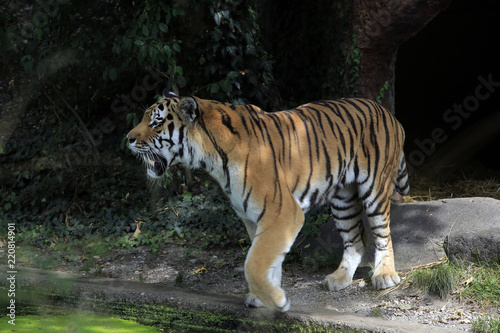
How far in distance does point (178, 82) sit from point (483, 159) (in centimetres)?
468

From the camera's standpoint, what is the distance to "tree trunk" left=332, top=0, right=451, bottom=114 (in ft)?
17.0

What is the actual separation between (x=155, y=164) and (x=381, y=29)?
2992mm

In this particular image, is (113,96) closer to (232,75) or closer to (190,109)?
(232,75)

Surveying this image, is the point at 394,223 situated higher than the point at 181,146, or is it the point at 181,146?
the point at 181,146

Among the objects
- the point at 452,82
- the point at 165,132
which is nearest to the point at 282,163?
the point at 165,132

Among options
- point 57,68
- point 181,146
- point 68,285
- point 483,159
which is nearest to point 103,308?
point 68,285

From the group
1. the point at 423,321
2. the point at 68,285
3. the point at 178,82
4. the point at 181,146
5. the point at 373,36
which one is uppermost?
the point at 373,36

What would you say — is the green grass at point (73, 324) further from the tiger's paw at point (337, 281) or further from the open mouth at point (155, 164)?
the tiger's paw at point (337, 281)

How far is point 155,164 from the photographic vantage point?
359 cm

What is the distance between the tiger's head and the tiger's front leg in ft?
2.36

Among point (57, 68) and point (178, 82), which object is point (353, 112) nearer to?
point (178, 82)

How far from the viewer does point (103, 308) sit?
363 cm

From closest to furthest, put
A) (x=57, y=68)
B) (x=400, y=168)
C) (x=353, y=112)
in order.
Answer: (x=353, y=112)
(x=400, y=168)
(x=57, y=68)

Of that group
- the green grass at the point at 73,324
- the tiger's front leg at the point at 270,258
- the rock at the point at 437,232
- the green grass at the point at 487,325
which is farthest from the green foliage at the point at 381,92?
the green grass at the point at 73,324
